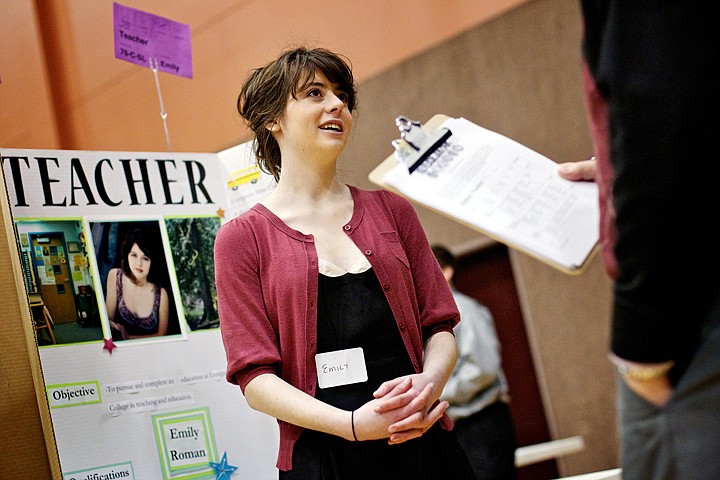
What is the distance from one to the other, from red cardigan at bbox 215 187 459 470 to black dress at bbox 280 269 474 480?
20 millimetres

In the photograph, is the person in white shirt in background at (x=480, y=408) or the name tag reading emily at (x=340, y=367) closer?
the name tag reading emily at (x=340, y=367)

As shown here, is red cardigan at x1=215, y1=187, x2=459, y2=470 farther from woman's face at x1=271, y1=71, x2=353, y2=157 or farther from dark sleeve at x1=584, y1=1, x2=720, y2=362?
dark sleeve at x1=584, y1=1, x2=720, y2=362

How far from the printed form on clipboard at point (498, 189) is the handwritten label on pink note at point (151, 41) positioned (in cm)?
135

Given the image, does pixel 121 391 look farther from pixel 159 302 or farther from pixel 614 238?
pixel 614 238

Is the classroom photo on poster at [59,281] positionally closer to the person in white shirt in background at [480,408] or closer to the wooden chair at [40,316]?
the wooden chair at [40,316]

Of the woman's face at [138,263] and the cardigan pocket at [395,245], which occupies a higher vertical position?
the woman's face at [138,263]

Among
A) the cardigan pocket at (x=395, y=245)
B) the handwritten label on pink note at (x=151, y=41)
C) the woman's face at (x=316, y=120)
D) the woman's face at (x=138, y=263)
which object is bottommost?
the cardigan pocket at (x=395, y=245)

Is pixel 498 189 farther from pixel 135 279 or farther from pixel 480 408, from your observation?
pixel 480 408

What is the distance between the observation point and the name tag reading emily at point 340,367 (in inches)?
58.7

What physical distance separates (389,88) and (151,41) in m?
3.00

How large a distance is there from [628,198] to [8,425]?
156 cm

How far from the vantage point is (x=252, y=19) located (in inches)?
214

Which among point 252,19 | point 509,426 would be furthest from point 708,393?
point 252,19

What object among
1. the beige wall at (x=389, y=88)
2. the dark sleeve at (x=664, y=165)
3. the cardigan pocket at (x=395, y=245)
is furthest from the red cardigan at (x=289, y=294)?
the beige wall at (x=389, y=88)
